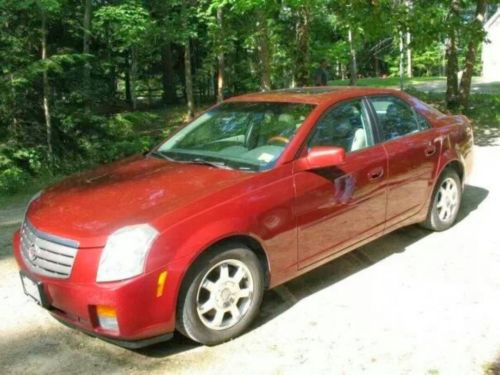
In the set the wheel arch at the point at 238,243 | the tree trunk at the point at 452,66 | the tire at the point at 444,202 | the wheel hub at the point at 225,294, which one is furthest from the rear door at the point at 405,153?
the tree trunk at the point at 452,66

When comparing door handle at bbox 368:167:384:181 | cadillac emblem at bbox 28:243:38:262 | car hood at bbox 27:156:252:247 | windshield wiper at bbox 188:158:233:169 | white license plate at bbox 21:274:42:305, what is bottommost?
white license plate at bbox 21:274:42:305

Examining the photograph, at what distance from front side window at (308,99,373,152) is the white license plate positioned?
211 cm

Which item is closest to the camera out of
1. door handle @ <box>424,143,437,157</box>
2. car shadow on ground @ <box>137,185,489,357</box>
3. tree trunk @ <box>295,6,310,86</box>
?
car shadow on ground @ <box>137,185,489,357</box>

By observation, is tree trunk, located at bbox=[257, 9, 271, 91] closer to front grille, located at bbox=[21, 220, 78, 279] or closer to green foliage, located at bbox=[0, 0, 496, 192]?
green foliage, located at bbox=[0, 0, 496, 192]

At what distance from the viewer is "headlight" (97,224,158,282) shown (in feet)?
10.2

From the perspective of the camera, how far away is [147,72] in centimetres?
2592

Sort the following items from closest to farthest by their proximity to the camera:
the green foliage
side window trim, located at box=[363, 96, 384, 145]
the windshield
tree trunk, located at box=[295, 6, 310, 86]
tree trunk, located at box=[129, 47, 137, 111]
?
the windshield, side window trim, located at box=[363, 96, 384, 145], the green foliage, tree trunk, located at box=[295, 6, 310, 86], tree trunk, located at box=[129, 47, 137, 111]

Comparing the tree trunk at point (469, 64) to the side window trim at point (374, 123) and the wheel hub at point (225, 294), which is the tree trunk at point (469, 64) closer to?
the side window trim at point (374, 123)

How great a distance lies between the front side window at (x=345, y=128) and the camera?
4.28 metres

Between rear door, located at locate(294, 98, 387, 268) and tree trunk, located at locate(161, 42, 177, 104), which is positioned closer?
rear door, located at locate(294, 98, 387, 268)

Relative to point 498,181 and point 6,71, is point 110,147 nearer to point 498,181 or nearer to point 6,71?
point 6,71

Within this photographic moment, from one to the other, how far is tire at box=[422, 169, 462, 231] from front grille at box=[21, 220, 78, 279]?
3.60 metres

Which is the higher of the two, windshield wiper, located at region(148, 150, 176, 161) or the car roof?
the car roof

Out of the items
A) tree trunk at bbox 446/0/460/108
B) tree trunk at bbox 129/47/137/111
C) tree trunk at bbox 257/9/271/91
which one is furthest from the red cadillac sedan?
tree trunk at bbox 129/47/137/111
